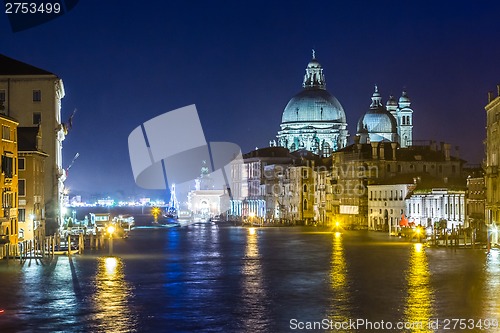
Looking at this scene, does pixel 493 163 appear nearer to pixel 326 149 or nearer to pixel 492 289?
pixel 492 289

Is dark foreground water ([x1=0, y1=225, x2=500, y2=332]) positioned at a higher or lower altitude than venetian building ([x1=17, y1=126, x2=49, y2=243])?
lower

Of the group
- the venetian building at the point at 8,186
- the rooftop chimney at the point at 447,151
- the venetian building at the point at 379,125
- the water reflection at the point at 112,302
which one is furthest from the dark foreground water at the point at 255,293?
the venetian building at the point at 379,125

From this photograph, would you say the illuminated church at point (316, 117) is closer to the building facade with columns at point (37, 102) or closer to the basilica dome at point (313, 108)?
the basilica dome at point (313, 108)

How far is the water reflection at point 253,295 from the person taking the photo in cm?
2440

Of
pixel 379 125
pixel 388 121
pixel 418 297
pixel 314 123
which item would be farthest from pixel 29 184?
pixel 314 123

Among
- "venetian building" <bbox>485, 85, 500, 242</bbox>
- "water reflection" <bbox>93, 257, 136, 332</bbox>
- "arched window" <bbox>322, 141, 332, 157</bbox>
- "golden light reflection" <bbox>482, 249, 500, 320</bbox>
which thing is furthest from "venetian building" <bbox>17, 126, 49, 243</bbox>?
"arched window" <bbox>322, 141, 332, 157</bbox>

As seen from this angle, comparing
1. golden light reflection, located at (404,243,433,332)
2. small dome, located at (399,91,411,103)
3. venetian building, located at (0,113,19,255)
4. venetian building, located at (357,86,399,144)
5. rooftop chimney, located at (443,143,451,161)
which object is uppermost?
small dome, located at (399,91,411,103)

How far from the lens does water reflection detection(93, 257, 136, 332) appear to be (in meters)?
23.9

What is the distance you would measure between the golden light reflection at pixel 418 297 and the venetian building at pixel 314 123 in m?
93.5

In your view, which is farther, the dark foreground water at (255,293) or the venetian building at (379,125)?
the venetian building at (379,125)

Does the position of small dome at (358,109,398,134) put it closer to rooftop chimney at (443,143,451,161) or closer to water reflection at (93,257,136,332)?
rooftop chimney at (443,143,451,161)

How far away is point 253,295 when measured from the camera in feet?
98.9

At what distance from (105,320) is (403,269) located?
55.9 feet

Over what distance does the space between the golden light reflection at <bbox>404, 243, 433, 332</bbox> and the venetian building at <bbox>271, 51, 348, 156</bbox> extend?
93.5 metres
